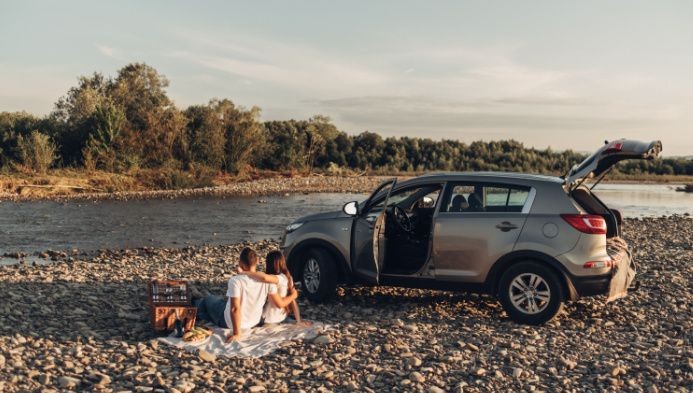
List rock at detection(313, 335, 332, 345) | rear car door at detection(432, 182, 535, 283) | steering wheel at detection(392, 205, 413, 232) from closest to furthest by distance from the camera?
rock at detection(313, 335, 332, 345) → rear car door at detection(432, 182, 535, 283) → steering wheel at detection(392, 205, 413, 232)

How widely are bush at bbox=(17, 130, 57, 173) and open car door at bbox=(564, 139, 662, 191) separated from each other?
41.7 m

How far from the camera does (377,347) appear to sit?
728 cm

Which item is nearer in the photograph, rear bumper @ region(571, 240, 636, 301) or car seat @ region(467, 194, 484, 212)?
rear bumper @ region(571, 240, 636, 301)

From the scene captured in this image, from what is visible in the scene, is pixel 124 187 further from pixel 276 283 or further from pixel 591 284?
pixel 591 284

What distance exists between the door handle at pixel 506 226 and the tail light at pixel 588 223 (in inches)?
25.6

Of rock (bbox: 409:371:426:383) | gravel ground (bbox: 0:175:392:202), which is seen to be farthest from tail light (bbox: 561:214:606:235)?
gravel ground (bbox: 0:175:392:202)

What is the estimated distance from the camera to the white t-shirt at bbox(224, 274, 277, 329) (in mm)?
7688

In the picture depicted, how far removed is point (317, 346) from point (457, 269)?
2311 mm

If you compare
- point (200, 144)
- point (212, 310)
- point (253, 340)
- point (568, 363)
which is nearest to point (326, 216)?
point (212, 310)

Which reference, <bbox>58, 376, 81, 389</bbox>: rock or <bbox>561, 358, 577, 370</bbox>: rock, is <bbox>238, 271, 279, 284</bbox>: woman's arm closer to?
<bbox>58, 376, 81, 389</bbox>: rock

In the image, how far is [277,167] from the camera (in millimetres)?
63750

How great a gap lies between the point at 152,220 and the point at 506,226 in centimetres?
2044

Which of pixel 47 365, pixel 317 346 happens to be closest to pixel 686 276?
pixel 317 346

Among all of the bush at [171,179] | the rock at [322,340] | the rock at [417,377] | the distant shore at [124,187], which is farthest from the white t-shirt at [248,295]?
the bush at [171,179]
